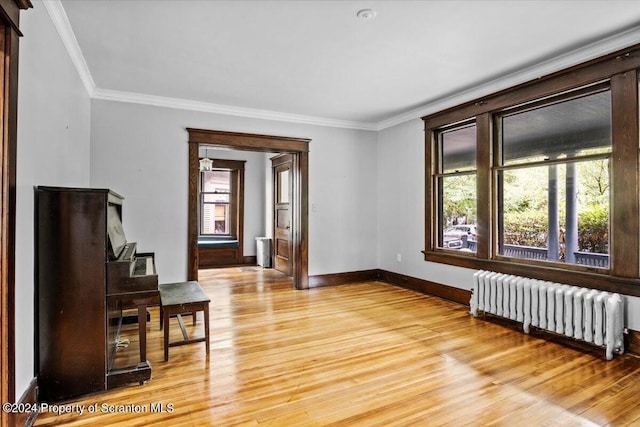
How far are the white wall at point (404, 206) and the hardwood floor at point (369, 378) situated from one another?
1143mm

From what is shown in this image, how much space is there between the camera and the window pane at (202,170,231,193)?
8312 millimetres

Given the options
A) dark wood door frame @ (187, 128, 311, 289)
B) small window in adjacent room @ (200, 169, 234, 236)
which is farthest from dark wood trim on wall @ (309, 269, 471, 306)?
small window in adjacent room @ (200, 169, 234, 236)

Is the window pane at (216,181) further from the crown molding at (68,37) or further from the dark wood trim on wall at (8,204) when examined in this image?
the dark wood trim on wall at (8,204)

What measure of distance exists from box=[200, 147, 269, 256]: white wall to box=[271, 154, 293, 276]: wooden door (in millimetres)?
767

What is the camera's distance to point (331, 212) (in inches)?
233

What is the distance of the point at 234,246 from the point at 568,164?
6287 mm

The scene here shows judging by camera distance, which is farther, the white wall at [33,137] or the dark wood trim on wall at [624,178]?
the dark wood trim on wall at [624,178]

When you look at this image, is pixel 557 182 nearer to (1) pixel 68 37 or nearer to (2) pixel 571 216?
(2) pixel 571 216

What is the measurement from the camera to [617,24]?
9.29 feet

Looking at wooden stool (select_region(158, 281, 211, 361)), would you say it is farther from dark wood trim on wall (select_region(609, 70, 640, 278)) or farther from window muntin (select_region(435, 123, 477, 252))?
dark wood trim on wall (select_region(609, 70, 640, 278))

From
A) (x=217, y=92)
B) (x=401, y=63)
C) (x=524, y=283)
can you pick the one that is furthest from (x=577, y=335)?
(x=217, y=92)

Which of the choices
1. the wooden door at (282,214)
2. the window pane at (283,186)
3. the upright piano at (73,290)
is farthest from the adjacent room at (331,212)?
the window pane at (283,186)

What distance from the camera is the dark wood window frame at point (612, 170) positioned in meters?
2.99

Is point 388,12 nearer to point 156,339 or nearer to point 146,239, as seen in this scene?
point 156,339
